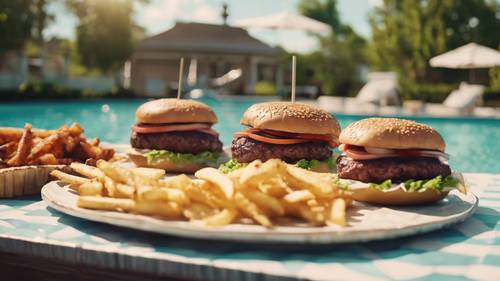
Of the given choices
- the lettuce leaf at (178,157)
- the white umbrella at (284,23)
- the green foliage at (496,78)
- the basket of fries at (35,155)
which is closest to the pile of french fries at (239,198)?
the basket of fries at (35,155)

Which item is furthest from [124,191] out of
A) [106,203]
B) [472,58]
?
[472,58]

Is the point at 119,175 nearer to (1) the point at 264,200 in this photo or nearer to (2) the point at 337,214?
(1) the point at 264,200

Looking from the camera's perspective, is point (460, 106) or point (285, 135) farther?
point (460, 106)

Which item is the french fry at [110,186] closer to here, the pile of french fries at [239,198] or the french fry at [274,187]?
the pile of french fries at [239,198]

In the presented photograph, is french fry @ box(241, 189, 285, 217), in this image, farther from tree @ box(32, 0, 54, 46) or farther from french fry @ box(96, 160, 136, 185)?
tree @ box(32, 0, 54, 46)

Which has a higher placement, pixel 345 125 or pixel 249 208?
pixel 249 208
